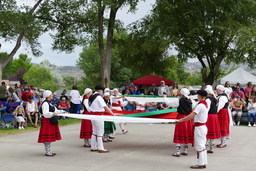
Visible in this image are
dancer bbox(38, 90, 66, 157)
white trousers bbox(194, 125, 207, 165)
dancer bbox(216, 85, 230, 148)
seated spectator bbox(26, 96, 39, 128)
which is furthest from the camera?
seated spectator bbox(26, 96, 39, 128)

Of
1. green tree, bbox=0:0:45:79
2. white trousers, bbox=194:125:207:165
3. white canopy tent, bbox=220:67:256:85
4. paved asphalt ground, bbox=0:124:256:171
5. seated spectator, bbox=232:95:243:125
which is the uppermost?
green tree, bbox=0:0:45:79

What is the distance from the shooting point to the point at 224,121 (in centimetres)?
1107

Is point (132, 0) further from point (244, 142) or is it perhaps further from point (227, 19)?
point (244, 142)

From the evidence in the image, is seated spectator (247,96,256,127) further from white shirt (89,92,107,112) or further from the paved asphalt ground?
white shirt (89,92,107,112)

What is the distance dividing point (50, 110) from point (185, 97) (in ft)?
11.4

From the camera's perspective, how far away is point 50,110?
30.1 ft

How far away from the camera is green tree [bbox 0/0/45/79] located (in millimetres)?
19531

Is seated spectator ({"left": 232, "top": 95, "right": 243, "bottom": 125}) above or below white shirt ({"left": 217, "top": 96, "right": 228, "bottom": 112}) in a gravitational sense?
below

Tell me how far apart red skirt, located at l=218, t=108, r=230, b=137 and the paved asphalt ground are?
47cm

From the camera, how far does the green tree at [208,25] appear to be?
75.7ft

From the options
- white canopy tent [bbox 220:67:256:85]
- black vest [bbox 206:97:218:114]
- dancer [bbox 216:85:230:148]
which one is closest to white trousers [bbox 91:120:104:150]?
black vest [bbox 206:97:218:114]

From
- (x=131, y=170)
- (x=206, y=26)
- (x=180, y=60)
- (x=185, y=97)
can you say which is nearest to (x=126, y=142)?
(x=185, y=97)

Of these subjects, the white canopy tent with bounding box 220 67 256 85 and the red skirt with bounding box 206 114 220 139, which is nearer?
the red skirt with bounding box 206 114 220 139

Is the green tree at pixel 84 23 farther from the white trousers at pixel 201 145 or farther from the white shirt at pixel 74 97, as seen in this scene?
the white trousers at pixel 201 145
